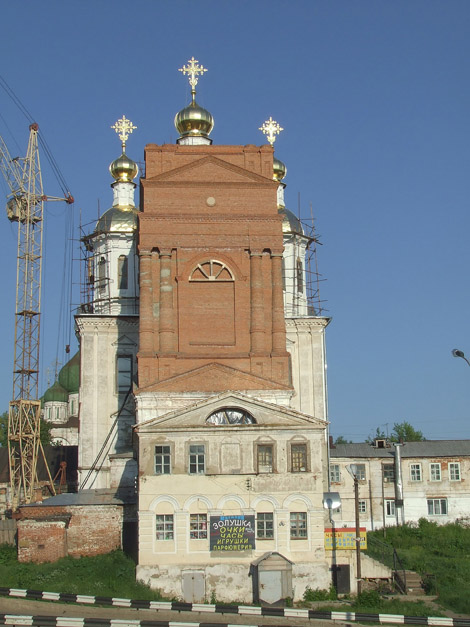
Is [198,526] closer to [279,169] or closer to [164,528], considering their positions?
[164,528]

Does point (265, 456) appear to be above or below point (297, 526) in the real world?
above

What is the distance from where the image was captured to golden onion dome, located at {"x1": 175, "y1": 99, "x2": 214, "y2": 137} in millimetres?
52250

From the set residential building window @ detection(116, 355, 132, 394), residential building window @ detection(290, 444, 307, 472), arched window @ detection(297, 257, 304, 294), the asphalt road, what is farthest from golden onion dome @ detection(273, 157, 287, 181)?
the asphalt road

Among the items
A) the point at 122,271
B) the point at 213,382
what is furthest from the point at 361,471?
the point at 122,271

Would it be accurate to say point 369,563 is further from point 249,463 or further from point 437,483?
point 437,483

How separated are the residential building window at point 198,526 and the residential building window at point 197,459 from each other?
1.66m

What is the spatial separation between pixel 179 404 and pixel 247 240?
8.69 m

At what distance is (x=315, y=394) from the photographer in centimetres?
5234

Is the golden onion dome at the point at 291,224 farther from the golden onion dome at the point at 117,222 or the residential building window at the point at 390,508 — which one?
the residential building window at the point at 390,508

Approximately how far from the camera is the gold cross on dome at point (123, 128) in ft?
200

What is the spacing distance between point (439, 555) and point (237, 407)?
44.8ft

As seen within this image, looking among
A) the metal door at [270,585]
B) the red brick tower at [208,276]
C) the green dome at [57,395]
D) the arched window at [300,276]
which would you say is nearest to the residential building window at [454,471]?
the red brick tower at [208,276]

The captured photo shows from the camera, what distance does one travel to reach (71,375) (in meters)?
76.3

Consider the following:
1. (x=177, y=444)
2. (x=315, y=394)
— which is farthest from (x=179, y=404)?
(x=315, y=394)
